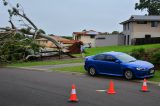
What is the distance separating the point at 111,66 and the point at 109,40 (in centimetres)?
5308

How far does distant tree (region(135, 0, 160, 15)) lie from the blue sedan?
61920mm

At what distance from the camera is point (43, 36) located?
138 feet

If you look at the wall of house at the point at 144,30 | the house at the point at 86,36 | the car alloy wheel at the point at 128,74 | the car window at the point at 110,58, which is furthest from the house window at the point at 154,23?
the car alloy wheel at the point at 128,74

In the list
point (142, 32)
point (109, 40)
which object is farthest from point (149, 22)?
point (109, 40)

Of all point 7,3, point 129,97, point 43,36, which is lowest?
point 129,97

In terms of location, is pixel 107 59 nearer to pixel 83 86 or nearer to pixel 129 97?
pixel 83 86

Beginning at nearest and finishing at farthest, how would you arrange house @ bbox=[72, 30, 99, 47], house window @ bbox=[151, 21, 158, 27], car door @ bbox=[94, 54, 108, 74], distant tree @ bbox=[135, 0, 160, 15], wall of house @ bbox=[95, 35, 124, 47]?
car door @ bbox=[94, 54, 108, 74] < house window @ bbox=[151, 21, 158, 27] < wall of house @ bbox=[95, 35, 124, 47] < distant tree @ bbox=[135, 0, 160, 15] < house @ bbox=[72, 30, 99, 47]

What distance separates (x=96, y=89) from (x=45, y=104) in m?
4.45

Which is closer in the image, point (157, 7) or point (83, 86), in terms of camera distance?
point (83, 86)

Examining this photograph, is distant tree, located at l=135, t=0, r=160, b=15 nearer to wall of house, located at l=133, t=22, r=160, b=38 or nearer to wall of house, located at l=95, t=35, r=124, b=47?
wall of house, located at l=95, t=35, r=124, b=47

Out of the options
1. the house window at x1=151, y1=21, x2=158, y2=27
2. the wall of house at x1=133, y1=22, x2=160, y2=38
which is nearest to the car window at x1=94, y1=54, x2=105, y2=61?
the wall of house at x1=133, y1=22, x2=160, y2=38

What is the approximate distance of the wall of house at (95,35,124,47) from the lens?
2864 inches

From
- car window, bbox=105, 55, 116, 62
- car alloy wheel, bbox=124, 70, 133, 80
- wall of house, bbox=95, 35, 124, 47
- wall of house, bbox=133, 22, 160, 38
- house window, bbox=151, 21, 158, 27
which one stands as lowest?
car alloy wheel, bbox=124, 70, 133, 80

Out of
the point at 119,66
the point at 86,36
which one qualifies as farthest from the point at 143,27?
the point at 119,66
